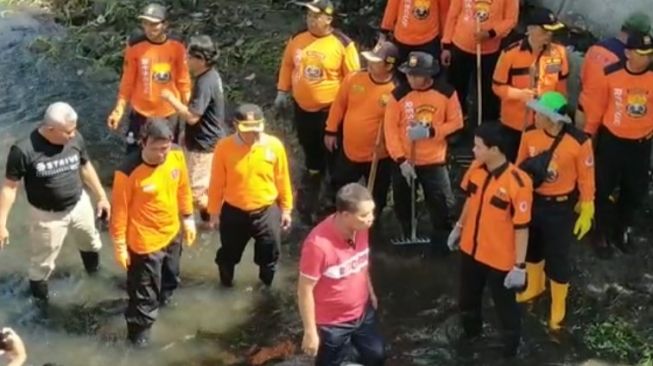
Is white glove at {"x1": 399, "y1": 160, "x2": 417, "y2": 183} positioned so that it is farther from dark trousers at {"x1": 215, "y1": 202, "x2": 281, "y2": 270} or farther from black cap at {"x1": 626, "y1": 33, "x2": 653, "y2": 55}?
black cap at {"x1": 626, "y1": 33, "x2": 653, "y2": 55}

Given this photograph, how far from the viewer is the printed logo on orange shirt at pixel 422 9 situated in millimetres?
11102

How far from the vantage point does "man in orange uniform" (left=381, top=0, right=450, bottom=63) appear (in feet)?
36.5

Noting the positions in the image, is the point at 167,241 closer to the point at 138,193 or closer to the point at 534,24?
the point at 138,193

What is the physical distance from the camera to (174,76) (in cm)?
1052

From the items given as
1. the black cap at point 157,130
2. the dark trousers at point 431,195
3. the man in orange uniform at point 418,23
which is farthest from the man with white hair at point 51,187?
the man in orange uniform at point 418,23

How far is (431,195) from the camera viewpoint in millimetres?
10125

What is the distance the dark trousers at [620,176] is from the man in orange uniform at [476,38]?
153cm

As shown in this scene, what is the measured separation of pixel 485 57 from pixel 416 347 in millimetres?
3262

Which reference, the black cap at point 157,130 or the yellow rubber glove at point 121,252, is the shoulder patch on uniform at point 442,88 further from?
the yellow rubber glove at point 121,252

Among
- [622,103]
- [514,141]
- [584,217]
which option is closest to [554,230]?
[584,217]

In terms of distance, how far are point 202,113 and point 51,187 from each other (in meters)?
1.70

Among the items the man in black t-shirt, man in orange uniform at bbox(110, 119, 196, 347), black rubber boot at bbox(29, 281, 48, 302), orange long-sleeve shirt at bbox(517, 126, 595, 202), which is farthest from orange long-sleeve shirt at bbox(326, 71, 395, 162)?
black rubber boot at bbox(29, 281, 48, 302)

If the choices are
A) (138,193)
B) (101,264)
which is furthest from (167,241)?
(101,264)

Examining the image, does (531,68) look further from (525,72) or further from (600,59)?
(600,59)
